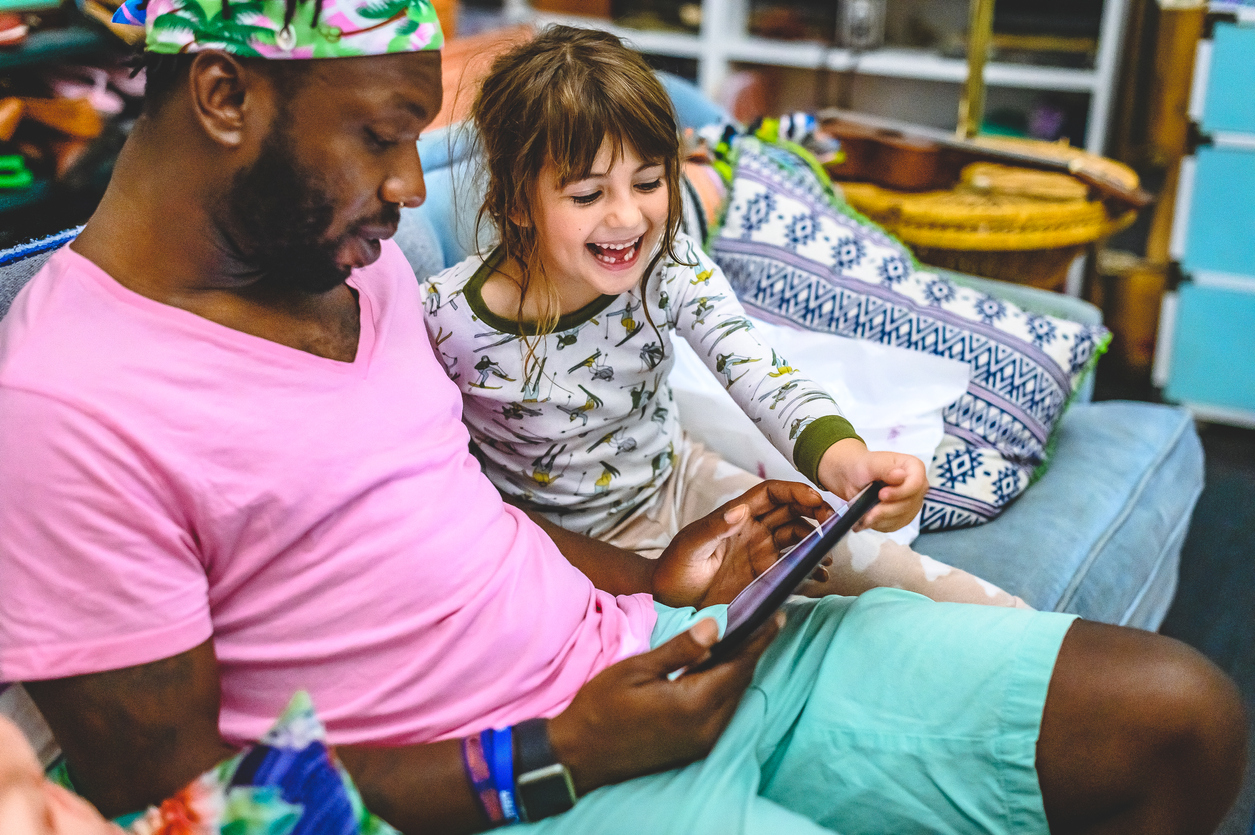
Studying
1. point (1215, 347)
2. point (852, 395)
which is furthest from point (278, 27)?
point (1215, 347)

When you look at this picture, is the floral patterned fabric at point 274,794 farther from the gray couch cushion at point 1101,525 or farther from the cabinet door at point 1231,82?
the cabinet door at point 1231,82

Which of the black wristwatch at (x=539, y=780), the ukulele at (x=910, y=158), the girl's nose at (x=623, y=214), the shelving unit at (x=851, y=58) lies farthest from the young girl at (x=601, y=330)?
the shelving unit at (x=851, y=58)

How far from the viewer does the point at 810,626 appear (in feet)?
3.24

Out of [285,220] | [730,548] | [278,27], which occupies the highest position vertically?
[278,27]

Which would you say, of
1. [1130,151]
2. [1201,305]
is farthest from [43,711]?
[1130,151]

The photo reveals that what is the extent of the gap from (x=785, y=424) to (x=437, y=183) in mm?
667

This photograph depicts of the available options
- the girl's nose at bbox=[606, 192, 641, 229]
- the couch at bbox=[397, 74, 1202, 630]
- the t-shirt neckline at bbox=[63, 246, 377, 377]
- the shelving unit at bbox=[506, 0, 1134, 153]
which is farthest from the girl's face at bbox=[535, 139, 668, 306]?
the shelving unit at bbox=[506, 0, 1134, 153]

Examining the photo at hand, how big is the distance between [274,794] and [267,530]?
209 millimetres

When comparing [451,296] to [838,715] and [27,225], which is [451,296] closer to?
[27,225]

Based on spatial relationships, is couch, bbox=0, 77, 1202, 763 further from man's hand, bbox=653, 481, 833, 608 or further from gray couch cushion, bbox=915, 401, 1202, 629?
man's hand, bbox=653, 481, 833, 608

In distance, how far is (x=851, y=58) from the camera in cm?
317

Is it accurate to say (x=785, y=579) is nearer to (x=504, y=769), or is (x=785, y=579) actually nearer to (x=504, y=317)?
(x=504, y=769)

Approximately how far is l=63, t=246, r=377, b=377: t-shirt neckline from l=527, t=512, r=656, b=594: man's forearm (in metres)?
0.36

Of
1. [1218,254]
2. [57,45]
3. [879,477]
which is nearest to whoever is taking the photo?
[879,477]
